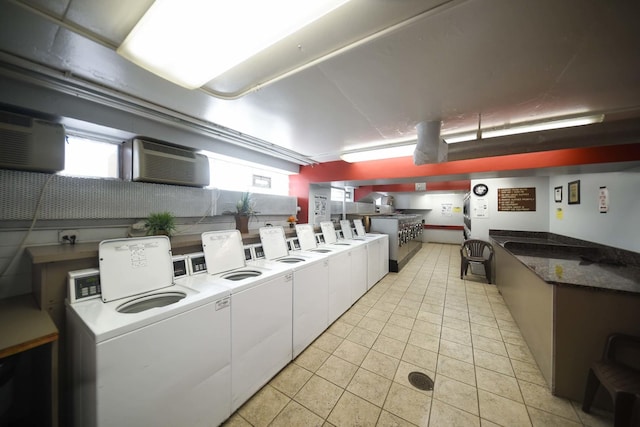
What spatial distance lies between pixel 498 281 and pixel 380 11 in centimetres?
451

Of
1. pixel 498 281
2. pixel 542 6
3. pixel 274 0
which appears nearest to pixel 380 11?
pixel 274 0

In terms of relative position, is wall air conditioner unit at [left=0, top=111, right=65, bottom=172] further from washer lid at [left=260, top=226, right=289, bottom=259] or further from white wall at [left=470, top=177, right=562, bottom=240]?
white wall at [left=470, top=177, right=562, bottom=240]

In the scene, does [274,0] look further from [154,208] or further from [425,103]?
[154,208]

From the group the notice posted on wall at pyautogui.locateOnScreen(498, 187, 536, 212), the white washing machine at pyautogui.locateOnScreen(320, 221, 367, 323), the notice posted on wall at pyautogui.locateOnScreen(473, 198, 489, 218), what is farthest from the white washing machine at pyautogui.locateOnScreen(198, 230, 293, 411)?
the notice posted on wall at pyautogui.locateOnScreen(498, 187, 536, 212)

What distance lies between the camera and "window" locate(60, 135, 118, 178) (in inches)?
75.0

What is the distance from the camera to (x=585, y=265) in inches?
85.1

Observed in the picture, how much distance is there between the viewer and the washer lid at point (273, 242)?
242 cm

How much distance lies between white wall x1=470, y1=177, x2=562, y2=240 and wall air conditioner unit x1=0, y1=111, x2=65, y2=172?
20.0 ft

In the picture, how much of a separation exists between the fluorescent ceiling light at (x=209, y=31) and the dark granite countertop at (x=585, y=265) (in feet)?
8.09

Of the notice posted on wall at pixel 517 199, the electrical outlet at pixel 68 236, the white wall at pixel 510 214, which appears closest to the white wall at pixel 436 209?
the white wall at pixel 510 214

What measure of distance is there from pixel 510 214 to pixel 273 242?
468 centimetres

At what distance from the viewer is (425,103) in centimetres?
179

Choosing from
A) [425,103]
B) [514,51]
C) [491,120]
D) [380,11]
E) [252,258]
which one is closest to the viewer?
[380,11]

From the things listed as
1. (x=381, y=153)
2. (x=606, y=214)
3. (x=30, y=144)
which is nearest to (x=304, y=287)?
(x=381, y=153)
